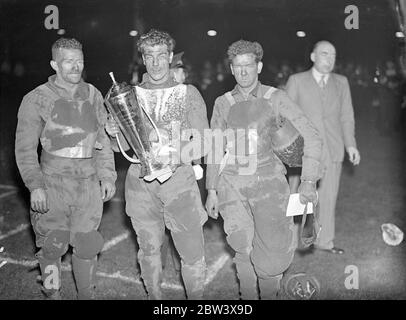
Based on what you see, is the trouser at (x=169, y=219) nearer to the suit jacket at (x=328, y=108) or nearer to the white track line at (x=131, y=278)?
the white track line at (x=131, y=278)

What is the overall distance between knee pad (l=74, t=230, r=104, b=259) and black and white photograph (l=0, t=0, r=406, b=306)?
10mm

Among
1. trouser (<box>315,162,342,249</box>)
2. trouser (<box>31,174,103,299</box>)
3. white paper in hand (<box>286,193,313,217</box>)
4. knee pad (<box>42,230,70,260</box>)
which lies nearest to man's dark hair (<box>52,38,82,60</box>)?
trouser (<box>31,174,103,299</box>)

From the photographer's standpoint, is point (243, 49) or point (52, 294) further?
point (52, 294)

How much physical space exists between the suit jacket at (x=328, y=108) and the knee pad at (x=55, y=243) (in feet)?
7.33

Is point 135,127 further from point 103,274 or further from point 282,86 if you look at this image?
point 282,86

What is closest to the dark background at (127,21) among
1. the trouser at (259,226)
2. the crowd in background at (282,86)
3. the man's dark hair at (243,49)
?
the man's dark hair at (243,49)

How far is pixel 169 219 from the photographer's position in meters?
3.47

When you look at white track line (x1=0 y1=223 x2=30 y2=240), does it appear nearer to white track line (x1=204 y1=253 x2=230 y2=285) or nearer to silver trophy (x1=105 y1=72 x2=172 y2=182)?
white track line (x1=204 y1=253 x2=230 y2=285)

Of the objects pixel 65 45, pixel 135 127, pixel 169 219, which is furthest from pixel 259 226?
pixel 65 45

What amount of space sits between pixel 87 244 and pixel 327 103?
94.0 inches

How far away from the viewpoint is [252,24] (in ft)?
16.9

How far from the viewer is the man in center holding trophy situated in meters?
3.41

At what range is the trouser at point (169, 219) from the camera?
135 inches

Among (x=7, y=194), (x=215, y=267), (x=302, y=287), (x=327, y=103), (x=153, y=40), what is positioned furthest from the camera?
(x=7, y=194)
